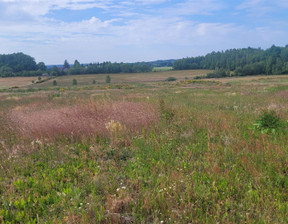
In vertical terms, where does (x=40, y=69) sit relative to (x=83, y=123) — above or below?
above

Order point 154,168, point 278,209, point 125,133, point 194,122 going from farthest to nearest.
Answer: point 194,122 < point 125,133 < point 154,168 < point 278,209

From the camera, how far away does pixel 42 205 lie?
2.84 metres

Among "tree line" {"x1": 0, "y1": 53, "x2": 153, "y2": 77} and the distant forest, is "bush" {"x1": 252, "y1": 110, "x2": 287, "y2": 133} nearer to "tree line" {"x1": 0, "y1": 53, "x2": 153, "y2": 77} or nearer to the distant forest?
the distant forest

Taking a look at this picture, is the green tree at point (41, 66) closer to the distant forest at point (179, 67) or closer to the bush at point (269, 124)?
the distant forest at point (179, 67)

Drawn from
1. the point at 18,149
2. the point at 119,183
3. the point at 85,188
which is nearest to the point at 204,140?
the point at 119,183

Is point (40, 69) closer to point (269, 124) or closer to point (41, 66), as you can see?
point (41, 66)

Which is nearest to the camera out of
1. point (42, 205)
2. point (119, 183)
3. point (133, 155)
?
point (42, 205)

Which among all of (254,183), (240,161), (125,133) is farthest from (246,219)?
(125,133)

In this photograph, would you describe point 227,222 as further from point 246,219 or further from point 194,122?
point 194,122

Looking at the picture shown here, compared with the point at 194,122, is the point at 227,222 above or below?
below

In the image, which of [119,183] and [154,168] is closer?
[119,183]

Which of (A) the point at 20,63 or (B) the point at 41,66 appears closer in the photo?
(A) the point at 20,63

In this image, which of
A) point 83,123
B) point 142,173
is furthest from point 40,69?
point 142,173

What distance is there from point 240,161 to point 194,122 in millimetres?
2706
